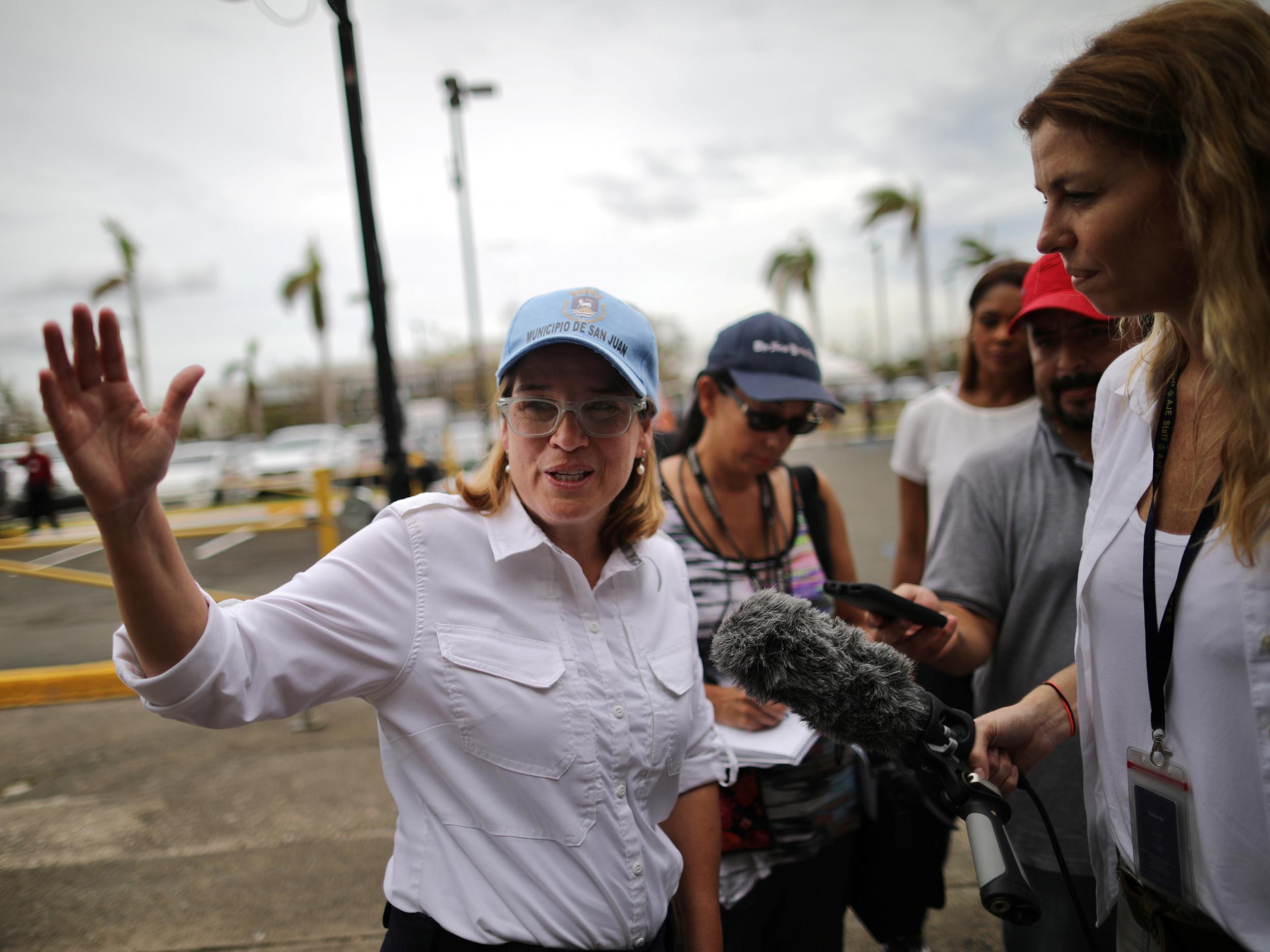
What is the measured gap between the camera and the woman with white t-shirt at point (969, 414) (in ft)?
9.98

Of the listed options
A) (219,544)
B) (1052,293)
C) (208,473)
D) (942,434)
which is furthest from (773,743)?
(208,473)

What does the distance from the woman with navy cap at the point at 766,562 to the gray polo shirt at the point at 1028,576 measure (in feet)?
1.38

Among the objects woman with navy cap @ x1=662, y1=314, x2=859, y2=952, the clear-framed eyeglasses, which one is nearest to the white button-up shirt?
the clear-framed eyeglasses

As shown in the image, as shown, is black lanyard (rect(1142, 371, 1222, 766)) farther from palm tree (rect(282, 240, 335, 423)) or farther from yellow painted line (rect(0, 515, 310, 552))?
palm tree (rect(282, 240, 335, 423))

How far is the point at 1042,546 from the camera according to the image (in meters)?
1.89

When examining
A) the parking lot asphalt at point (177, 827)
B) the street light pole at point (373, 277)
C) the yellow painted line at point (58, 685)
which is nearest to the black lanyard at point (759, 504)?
the parking lot asphalt at point (177, 827)

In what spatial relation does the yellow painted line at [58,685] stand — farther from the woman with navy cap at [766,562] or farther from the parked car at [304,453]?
the parked car at [304,453]

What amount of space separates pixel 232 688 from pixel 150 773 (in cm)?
378

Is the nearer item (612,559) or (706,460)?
(612,559)

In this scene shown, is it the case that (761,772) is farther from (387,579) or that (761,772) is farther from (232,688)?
(232,688)

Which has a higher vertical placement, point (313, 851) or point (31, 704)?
point (31, 704)

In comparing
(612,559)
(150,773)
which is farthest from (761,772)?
(150,773)

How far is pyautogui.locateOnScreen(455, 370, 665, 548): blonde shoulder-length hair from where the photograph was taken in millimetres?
1672

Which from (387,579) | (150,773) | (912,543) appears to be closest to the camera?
(387,579)
